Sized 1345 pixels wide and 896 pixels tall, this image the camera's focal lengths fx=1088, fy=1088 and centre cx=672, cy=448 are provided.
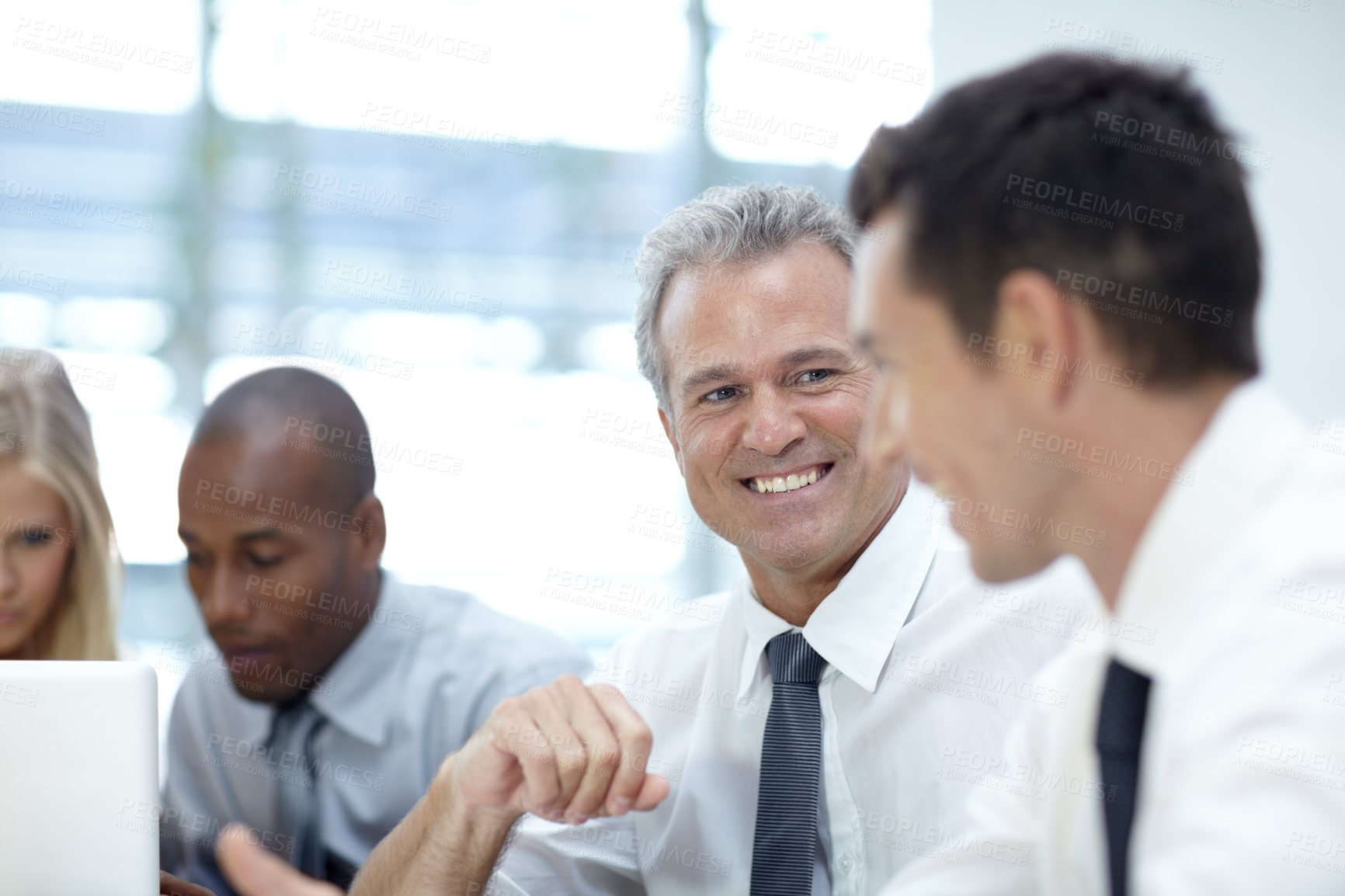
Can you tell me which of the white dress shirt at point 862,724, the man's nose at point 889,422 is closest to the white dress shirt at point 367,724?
the white dress shirt at point 862,724

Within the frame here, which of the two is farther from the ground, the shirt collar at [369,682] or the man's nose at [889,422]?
the man's nose at [889,422]

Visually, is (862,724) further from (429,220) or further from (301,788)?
(429,220)

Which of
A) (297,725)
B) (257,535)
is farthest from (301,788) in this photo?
(257,535)

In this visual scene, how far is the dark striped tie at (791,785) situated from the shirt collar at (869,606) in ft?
0.14

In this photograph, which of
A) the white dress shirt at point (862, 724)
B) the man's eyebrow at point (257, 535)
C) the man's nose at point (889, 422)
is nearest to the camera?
the man's nose at point (889, 422)

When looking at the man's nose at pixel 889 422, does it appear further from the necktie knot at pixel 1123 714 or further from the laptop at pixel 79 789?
the laptop at pixel 79 789

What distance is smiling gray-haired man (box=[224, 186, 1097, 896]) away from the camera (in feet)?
4.58

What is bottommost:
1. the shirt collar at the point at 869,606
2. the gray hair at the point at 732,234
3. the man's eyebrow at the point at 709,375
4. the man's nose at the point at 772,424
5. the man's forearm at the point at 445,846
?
the man's forearm at the point at 445,846

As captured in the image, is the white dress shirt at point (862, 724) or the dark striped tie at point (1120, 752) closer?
the dark striped tie at point (1120, 752)

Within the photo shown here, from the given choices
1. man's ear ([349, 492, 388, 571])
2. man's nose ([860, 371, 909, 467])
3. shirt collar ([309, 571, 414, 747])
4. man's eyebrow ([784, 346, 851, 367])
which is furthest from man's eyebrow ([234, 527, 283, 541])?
man's nose ([860, 371, 909, 467])

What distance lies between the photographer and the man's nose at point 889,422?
2.87ft

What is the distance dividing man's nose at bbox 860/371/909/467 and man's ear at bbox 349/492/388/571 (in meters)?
1.91

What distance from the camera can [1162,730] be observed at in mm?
693

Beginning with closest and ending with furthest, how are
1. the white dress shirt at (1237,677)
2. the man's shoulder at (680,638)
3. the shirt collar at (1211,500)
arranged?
the white dress shirt at (1237,677)
the shirt collar at (1211,500)
the man's shoulder at (680,638)
